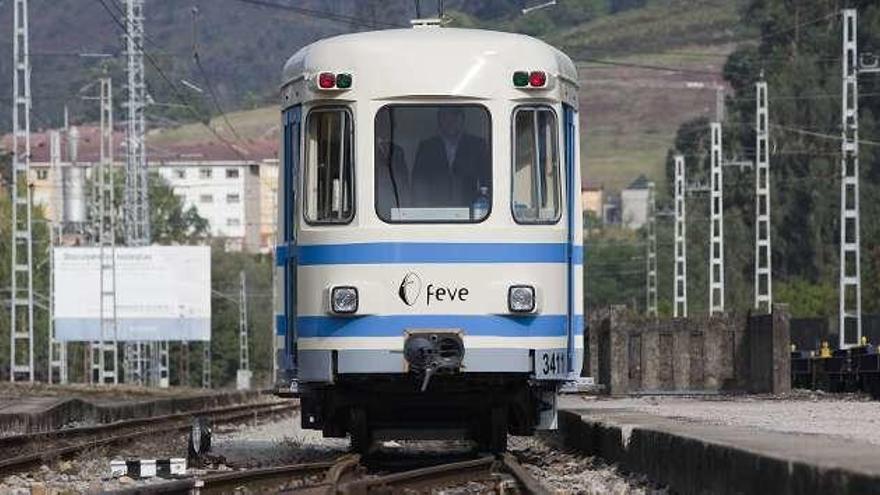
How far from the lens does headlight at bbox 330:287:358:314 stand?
19.3m

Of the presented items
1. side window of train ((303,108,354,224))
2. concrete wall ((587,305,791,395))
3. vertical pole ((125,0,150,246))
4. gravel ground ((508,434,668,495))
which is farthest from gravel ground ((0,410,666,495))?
vertical pole ((125,0,150,246))

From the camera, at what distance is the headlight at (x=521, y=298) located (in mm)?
19406

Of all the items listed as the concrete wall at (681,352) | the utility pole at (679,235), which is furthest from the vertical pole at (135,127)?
the concrete wall at (681,352)

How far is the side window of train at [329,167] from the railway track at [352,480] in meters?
2.01

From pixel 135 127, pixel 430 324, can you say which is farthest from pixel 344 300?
pixel 135 127

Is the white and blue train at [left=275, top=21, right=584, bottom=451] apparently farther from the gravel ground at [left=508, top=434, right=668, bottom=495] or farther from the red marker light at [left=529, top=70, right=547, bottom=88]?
the gravel ground at [left=508, top=434, right=668, bottom=495]

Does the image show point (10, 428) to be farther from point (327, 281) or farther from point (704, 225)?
point (704, 225)

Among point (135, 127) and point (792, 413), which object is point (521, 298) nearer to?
point (792, 413)

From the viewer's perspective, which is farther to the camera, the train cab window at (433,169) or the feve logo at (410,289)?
the train cab window at (433,169)

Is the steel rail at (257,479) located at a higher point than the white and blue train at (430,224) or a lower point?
lower

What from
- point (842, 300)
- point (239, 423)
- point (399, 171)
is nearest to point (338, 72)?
point (399, 171)

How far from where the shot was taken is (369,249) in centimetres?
1947

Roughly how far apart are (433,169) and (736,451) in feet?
19.5

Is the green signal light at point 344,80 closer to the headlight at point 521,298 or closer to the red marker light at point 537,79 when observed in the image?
the red marker light at point 537,79
